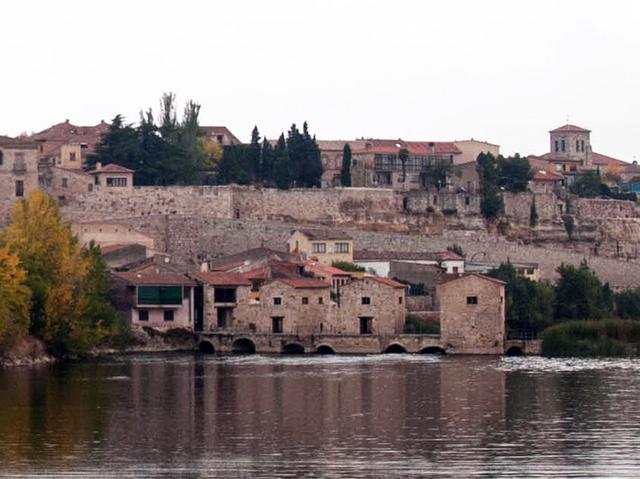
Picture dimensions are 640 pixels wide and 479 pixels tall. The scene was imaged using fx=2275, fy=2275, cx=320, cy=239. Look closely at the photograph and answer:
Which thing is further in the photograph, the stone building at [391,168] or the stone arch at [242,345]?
the stone building at [391,168]

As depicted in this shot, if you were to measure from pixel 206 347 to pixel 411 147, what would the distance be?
29007mm

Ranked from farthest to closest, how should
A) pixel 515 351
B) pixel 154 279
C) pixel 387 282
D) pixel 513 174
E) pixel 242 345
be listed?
1. pixel 513 174
2. pixel 154 279
3. pixel 242 345
4. pixel 387 282
5. pixel 515 351

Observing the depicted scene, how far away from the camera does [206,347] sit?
69375 mm

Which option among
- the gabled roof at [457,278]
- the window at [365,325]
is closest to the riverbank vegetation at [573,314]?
the gabled roof at [457,278]

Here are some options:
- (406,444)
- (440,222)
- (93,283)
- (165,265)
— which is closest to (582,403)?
(406,444)

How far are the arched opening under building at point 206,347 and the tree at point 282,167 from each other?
19.1m

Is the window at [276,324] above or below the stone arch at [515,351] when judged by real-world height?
above

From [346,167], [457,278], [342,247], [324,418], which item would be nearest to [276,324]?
[457,278]

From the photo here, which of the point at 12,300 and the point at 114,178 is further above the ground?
the point at 114,178

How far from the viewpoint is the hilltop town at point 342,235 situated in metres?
68.4

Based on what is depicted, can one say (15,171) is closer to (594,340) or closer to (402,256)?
(402,256)

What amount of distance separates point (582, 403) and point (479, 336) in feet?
53.7

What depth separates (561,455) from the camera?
40.0 metres

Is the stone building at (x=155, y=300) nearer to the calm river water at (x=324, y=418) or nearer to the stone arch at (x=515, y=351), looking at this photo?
the calm river water at (x=324, y=418)
